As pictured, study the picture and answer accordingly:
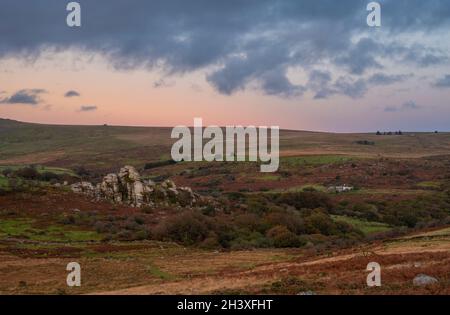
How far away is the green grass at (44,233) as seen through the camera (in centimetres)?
4869

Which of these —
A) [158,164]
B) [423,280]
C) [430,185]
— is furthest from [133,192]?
[158,164]

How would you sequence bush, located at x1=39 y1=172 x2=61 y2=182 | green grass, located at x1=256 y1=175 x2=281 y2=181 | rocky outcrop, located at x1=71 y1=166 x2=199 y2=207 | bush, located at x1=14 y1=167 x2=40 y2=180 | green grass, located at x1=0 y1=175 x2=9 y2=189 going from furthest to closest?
green grass, located at x1=256 y1=175 x2=281 y2=181 < bush, located at x1=39 y1=172 x2=61 y2=182 < bush, located at x1=14 y1=167 x2=40 y2=180 < green grass, located at x1=0 y1=175 x2=9 y2=189 < rocky outcrop, located at x1=71 y1=166 x2=199 y2=207

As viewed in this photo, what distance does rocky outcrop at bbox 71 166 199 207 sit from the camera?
68062mm

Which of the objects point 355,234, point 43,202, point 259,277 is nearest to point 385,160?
point 355,234

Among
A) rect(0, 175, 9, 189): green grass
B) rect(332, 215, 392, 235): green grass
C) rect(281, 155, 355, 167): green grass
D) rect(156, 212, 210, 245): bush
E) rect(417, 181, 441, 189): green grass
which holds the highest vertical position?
rect(281, 155, 355, 167): green grass

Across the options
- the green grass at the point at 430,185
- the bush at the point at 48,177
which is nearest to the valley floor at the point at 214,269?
the bush at the point at 48,177

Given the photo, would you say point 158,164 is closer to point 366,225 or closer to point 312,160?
point 312,160

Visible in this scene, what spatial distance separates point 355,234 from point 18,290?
38.2 meters

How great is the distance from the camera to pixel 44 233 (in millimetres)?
50750

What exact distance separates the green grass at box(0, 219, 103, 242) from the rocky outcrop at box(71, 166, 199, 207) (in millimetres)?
14740

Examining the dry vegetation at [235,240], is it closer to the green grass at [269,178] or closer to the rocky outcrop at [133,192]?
the rocky outcrop at [133,192]

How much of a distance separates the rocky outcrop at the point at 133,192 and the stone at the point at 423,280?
49790 mm

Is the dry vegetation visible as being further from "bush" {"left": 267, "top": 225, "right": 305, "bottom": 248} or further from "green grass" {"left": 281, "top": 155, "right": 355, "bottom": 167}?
"green grass" {"left": 281, "top": 155, "right": 355, "bottom": 167}

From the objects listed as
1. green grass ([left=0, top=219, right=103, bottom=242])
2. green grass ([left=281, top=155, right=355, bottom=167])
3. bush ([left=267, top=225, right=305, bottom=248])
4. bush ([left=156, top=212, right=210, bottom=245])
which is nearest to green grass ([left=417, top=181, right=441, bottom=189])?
green grass ([left=281, top=155, right=355, bottom=167])
